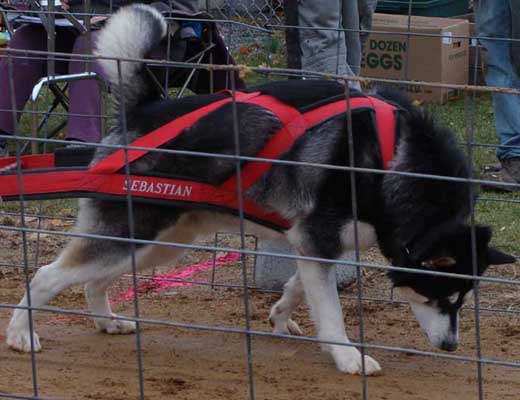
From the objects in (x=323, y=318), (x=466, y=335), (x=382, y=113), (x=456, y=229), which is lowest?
(x=466, y=335)

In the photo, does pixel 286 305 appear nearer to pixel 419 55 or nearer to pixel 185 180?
pixel 185 180

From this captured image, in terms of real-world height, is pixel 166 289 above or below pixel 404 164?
below

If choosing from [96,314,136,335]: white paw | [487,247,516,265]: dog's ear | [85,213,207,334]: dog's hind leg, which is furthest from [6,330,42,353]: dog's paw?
[487,247,516,265]: dog's ear

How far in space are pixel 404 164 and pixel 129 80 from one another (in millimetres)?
993

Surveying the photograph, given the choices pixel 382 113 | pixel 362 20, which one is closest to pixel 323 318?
pixel 382 113

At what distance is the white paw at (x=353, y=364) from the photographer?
12.5 feet

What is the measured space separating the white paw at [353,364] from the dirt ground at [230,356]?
1.5 inches

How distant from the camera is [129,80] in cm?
379

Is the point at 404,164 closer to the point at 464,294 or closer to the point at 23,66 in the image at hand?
the point at 464,294

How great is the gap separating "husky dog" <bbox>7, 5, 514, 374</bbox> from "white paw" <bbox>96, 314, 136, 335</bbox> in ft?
1.28

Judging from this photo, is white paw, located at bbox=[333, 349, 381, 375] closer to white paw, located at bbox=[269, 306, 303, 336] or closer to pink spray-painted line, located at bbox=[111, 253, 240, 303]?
white paw, located at bbox=[269, 306, 303, 336]

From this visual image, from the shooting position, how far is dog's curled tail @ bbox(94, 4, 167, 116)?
12.0 ft

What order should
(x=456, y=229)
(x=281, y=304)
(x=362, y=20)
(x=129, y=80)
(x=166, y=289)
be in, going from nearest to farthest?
(x=456, y=229) → (x=129, y=80) → (x=281, y=304) → (x=166, y=289) → (x=362, y=20)

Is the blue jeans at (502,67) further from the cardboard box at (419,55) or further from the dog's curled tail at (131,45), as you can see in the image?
the dog's curled tail at (131,45)
